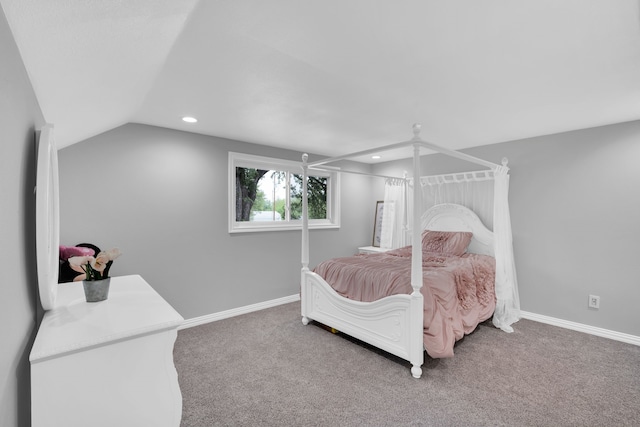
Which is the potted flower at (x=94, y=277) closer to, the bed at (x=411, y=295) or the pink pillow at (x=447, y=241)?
the bed at (x=411, y=295)

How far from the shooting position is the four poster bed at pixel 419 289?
2.41 m

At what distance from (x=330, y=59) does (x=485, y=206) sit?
120 inches

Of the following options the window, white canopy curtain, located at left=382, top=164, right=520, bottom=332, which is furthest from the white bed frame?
the window

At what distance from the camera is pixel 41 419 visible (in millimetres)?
924

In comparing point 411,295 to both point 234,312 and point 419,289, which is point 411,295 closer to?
point 419,289

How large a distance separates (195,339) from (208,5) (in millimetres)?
2908

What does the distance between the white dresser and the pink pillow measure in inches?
139

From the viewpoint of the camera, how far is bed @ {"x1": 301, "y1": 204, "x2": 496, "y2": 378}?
7.97 feet

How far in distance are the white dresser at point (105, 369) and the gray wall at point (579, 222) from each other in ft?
13.3

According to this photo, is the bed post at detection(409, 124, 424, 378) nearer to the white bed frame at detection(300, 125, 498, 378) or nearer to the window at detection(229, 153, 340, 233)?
the white bed frame at detection(300, 125, 498, 378)

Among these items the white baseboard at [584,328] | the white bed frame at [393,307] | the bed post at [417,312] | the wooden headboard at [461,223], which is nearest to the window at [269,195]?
the white bed frame at [393,307]

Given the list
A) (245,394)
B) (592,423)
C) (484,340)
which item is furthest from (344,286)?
(592,423)

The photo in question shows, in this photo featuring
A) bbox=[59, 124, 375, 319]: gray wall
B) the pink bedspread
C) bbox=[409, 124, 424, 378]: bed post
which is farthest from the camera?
bbox=[59, 124, 375, 319]: gray wall

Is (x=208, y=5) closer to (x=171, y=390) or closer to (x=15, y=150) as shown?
(x=15, y=150)
